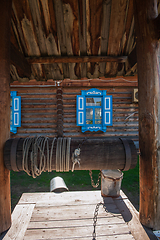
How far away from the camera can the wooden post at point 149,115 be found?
1677 millimetres

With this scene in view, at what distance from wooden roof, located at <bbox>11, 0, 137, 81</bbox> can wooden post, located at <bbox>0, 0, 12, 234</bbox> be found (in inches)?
47.6

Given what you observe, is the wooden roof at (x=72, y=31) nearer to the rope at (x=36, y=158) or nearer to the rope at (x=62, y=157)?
the rope at (x=36, y=158)

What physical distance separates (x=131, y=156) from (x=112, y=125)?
4492 mm

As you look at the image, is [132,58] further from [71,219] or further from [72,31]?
[71,219]

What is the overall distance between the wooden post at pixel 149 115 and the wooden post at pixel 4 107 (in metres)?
1.83

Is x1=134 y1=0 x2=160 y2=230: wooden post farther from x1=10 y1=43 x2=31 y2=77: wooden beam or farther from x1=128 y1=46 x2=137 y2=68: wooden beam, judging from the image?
x1=10 y1=43 x2=31 y2=77: wooden beam

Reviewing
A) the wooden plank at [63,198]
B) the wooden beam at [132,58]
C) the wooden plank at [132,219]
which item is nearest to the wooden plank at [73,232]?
the wooden plank at [132,219]

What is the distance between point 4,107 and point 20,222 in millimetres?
1679

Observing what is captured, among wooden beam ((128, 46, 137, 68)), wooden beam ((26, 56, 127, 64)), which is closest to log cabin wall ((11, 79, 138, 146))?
wooden beam ((26, 56, 127, 64))

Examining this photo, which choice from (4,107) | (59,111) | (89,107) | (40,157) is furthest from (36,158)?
(89,107)

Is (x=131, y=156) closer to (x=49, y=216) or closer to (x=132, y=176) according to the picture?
(x=49, y=216)

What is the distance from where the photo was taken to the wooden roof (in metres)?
2.78

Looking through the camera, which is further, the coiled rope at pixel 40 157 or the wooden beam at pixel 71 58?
the wooden beam at pixel 71 58

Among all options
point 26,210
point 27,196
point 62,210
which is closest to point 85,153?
point 62,210
